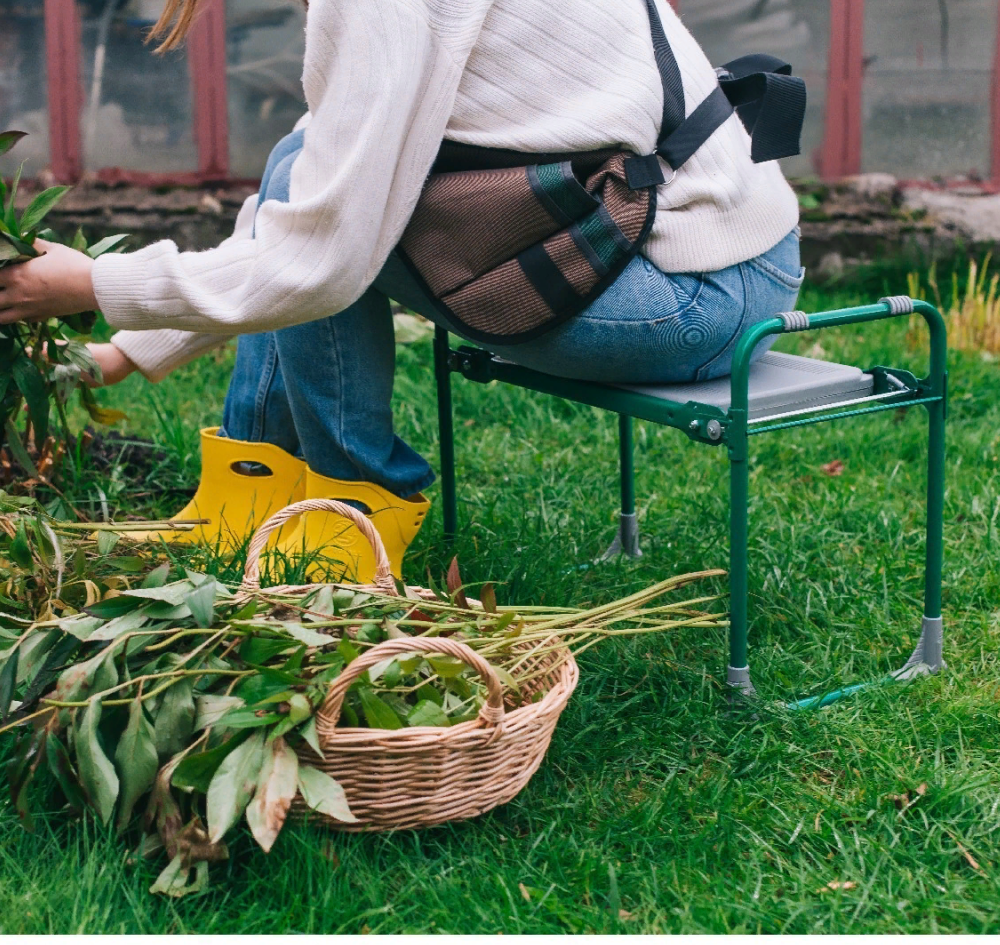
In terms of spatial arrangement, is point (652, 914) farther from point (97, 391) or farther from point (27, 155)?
point (27, 155)

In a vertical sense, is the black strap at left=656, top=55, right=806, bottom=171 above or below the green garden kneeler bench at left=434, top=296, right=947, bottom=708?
above

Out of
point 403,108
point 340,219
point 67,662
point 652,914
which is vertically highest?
point 403,108

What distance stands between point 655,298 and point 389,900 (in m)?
0.92

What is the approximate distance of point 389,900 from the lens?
5.00ft

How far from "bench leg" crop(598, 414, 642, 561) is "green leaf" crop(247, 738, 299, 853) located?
1.24 meters

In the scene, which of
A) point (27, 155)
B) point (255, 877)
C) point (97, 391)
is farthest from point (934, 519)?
point (27, 155)

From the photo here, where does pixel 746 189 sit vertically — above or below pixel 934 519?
above

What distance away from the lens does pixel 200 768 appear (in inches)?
57.2

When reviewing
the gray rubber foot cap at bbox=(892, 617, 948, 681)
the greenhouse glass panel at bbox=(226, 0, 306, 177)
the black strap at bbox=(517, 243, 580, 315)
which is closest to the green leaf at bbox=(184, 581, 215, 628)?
the black strap at bbox=(517, 243, 580, 315)

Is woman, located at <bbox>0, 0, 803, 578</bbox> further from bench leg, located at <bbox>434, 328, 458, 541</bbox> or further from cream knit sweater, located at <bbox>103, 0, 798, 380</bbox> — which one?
bench leg, located at <bbox>434, 328, 458, 541</bbox>

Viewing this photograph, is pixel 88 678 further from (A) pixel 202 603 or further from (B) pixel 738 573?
(B) pixel 738 573

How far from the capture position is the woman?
5.77 ft

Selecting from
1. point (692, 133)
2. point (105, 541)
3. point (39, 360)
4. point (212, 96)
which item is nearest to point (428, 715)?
point (105, 541)

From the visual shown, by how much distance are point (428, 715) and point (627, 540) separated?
1.14 metres
